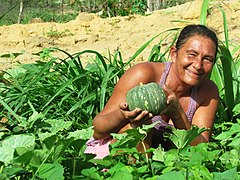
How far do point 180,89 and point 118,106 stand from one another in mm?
439

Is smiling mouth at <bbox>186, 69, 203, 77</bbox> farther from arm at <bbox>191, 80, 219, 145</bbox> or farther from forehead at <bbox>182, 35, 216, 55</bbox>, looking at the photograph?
arm at <bbox>191, 80, 219, 145</bbox>

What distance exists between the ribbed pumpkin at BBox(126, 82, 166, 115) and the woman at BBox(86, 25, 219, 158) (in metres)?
0.08

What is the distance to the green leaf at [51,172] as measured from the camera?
2090mm

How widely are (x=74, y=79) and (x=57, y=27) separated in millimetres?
9608

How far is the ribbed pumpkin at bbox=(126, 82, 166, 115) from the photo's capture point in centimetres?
314

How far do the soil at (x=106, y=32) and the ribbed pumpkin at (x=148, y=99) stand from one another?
690cm

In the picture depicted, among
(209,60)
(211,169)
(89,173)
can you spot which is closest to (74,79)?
(209,60)

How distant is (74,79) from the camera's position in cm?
445

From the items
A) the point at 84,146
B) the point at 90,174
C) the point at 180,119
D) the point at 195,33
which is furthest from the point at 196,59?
the point at 90,174

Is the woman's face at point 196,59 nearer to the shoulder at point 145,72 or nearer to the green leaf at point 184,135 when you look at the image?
the shoulder at point 145,72

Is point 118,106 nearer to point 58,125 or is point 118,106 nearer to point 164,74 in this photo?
point 164,74

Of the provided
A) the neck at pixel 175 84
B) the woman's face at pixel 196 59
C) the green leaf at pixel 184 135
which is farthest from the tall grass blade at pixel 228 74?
the green leaf at pixel 184 135

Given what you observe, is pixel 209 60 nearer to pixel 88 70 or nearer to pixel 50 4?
pixel 88 70

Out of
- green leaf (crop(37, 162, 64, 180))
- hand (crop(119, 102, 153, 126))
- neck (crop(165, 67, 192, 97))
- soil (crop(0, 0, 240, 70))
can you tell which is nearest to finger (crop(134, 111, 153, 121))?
hand (crop(119, 102, 153, 126))
